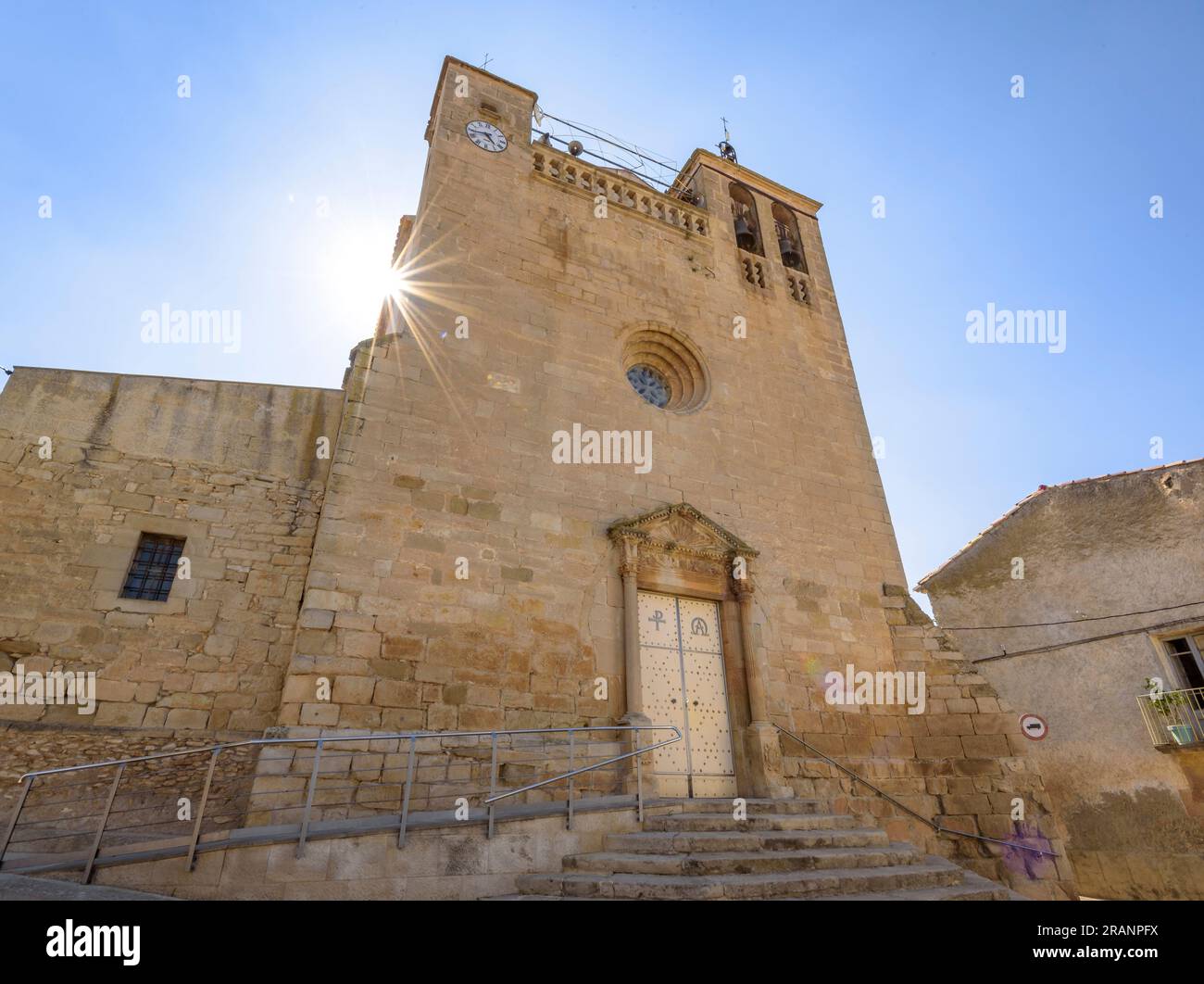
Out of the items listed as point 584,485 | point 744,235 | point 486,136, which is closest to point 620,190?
point 486,136

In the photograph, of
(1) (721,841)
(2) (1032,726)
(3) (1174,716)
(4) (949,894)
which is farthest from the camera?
(3) (1174,716)

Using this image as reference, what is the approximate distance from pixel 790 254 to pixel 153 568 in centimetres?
1195

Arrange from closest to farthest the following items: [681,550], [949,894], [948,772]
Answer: [949,894] < [948,772] < [681,550]

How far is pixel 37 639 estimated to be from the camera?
5.90m

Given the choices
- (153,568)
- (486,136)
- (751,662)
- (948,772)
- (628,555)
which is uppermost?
(486,136)

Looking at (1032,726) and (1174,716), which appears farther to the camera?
(1174,716)

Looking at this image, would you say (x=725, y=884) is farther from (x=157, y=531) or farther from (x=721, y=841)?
(x=157, y=531)

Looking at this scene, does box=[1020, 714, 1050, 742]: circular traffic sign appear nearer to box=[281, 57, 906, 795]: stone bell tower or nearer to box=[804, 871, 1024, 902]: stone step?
box=[281, 57, 906, 795]: stone bell tower

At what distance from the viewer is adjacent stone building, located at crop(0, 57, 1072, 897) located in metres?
6.11

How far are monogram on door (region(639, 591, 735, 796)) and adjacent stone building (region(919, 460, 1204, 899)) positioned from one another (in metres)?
6.74

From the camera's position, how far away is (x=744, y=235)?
41.8 ft

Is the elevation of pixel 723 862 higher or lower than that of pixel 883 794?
lower
